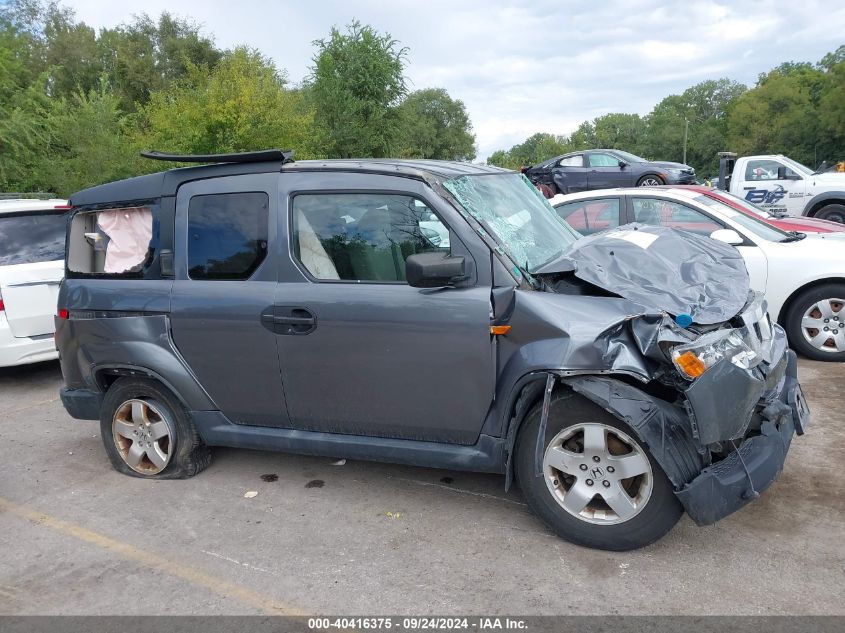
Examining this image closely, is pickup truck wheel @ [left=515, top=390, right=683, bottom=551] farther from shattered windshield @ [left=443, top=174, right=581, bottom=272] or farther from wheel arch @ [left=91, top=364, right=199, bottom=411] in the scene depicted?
wheel arch @ [left=91, top=364, right=199, bottom=411]

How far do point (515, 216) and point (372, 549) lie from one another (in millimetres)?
2045

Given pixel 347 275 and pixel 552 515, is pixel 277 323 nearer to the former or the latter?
pixel 347 275

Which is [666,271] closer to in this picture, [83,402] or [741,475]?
[741,475]

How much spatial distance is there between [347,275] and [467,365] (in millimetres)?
879

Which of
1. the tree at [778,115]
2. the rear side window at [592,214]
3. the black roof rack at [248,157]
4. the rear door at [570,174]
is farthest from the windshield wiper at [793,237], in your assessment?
the tree at [778,115]

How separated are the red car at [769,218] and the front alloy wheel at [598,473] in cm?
494

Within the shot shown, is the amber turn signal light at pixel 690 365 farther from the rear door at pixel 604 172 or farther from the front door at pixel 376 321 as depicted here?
the rear door at pixel 604 172

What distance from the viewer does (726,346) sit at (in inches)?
125

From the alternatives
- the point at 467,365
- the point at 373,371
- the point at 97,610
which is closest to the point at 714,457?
the point at 467,365

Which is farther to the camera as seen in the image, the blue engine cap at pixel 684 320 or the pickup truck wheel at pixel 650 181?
the pickup truck wheel at pixel 650 181

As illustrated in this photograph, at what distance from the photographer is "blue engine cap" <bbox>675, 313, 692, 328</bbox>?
3182 mm

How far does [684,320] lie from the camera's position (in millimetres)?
3189

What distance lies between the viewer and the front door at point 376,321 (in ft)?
11.5

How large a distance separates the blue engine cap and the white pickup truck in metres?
12.1
